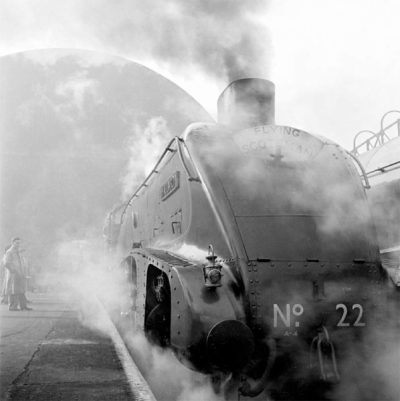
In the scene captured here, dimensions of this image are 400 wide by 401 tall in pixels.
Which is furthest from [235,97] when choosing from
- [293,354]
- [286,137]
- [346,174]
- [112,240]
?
[112,240]

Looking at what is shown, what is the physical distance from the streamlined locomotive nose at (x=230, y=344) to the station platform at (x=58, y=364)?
60.1 inches

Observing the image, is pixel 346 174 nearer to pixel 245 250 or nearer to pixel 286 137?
pixel 286 137

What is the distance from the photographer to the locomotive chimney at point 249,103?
5.40 meters

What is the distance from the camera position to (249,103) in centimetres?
544

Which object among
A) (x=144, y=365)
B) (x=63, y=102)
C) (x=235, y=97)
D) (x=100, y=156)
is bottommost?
(x=144, y=365)

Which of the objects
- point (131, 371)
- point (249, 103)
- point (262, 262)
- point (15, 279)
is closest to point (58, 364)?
point (131, 371)

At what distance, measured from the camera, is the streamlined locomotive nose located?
10.9ft

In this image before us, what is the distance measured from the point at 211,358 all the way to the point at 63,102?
72.6 ft

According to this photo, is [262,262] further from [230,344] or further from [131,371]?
[131,371]

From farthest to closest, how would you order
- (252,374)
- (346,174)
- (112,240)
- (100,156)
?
1. (100,156)
2. (112,240)
3. (346,174)
4. (252,374)

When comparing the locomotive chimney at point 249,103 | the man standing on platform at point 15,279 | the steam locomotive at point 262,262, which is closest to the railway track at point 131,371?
the steam locomotive at point 262,262

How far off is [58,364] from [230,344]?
10.9 feet

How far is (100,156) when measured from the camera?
23609 mm

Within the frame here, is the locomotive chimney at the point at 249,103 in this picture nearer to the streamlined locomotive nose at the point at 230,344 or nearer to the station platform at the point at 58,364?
the streamlined locomotive nose at the point at 230,344
